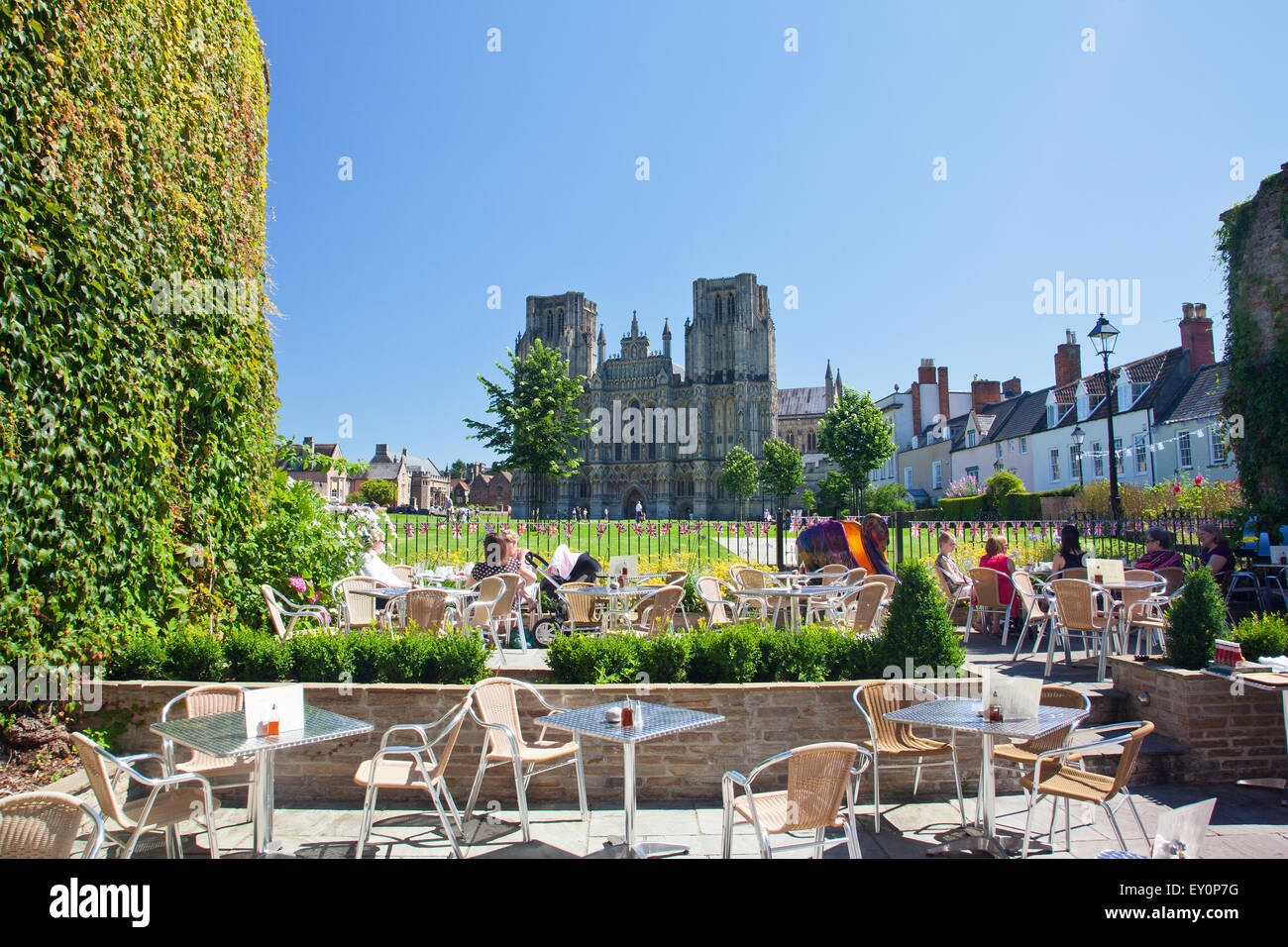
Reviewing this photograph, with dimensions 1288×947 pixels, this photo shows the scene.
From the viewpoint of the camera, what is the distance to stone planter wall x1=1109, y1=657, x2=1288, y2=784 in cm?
560

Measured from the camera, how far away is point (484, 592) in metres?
8.44

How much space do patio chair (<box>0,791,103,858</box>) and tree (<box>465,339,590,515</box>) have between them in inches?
1122

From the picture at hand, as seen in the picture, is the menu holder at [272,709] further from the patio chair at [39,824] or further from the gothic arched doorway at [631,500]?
the gothic arched doorway at [631,500]

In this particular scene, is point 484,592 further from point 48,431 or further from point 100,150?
point 100,150

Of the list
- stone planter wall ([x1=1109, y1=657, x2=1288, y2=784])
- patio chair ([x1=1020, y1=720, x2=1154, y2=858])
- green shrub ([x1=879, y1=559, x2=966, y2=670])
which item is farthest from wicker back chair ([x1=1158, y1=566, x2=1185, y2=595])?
patio chair ([x1=1020, y1=720, x2=1154, y2=858])

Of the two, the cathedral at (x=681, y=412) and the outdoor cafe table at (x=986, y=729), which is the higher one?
the cathedral at (x=681, y=412)

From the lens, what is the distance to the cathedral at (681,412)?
78.2 meters

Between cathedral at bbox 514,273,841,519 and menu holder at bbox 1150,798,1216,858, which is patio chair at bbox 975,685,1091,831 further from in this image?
cathedral at bbox 514,273,841,519

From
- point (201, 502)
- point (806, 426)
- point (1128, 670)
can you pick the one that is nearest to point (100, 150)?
point (201, 502)

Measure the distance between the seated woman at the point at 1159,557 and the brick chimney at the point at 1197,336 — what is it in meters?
22.3

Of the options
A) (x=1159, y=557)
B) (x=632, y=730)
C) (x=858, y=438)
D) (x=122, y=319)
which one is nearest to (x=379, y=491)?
(x=858, y=438)

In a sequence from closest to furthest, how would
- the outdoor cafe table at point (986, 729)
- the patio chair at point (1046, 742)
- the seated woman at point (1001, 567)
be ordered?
the outdoor cafe table at point (986, 729)
the patio chair at point (1046, 742)
the seated woman at point (1001, 567)

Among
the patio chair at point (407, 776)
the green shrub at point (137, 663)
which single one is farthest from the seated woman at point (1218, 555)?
the green shrub at point (137, 663)
